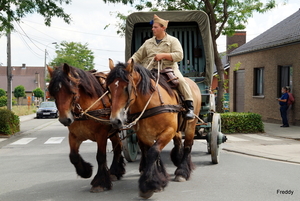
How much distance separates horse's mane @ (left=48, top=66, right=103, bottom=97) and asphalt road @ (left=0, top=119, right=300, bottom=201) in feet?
5.34

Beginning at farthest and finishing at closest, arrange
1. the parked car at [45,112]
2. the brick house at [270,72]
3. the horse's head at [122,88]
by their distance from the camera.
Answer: the parked car at [45,112], the brick house at [270,72], the horse's head at [122,88]

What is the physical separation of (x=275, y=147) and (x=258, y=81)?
508 inches

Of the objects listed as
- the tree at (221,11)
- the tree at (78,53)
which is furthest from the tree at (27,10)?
the tree at (78,53)

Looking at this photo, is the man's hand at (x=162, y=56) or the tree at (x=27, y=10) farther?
the tree at (x=27, y=10)

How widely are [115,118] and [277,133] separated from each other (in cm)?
1175

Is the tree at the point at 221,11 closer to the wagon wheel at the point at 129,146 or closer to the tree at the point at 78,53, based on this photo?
the wagon wheel at the point at 129,146

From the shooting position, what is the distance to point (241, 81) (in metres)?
27.1

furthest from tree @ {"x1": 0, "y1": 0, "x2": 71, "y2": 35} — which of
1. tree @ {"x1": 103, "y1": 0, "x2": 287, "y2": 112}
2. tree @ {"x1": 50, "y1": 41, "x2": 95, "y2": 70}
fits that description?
tree @ {"x1": 50, "y1": 41, "x2": 95, "y2": 70}

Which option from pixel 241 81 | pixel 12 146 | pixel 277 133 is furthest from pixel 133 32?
pixel 241 81

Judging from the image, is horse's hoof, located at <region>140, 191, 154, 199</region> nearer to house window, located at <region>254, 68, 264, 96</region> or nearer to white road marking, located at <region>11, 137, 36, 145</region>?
white road marking, located at <region>11, 137, 36, 145</region>

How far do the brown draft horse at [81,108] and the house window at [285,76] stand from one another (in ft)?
49.1

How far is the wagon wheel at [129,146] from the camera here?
8773mm

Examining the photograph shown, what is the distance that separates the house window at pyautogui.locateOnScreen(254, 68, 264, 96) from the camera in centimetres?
2364

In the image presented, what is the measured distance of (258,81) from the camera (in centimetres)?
2423
